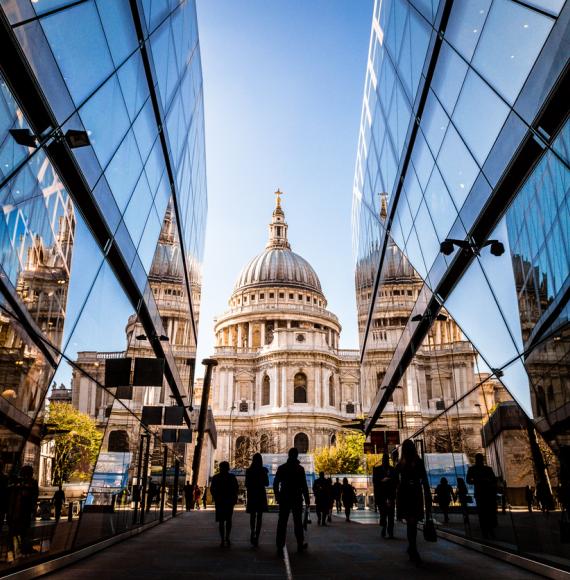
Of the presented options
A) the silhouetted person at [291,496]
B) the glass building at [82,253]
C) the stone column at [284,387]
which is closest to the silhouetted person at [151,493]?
the glass building at [82,253]

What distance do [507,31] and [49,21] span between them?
4798 mm

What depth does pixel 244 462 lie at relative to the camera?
7681 centimetres

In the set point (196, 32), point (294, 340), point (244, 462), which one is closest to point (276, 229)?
point (294, 340)

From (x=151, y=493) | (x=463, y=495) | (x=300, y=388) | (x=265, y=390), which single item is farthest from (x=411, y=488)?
(x=265, y=390)

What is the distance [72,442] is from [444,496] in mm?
7356

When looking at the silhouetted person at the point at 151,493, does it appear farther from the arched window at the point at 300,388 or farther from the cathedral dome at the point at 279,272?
the cathedral dome at the point at 279,272

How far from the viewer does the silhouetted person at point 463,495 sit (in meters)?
9.89

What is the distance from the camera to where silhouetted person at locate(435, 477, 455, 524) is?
11.1 metres

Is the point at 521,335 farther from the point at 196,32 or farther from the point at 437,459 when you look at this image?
the point at 196,32

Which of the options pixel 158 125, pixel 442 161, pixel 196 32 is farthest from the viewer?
pixel 196 32

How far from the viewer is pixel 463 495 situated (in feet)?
33.4

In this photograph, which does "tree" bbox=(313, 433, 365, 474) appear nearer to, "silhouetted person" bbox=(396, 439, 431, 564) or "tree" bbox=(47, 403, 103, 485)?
"silhouetted person" bbox=(396, 439, 431, 564)

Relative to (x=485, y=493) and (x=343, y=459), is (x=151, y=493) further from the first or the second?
(x=343, y=459)

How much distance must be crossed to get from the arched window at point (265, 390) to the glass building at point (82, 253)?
68.1 m
